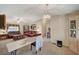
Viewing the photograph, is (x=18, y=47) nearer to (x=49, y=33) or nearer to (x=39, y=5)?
(x=49, y=33)

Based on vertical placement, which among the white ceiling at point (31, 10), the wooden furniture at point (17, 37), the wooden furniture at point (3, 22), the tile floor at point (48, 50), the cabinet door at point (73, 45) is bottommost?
the tile floor at point (48, 50)

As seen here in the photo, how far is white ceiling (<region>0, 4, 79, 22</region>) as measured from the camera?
2068 millimetres

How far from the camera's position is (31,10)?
2107 millimetres

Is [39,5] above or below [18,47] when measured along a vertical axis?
above

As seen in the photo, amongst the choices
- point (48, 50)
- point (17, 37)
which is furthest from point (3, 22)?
point (48, 50)

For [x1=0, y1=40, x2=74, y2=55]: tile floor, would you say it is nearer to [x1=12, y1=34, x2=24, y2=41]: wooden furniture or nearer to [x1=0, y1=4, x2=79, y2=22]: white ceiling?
[x1=12, y1=34, x2=24, y2=41]: wooden furniture

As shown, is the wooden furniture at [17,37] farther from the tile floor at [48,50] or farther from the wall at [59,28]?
the wall at [59,28]

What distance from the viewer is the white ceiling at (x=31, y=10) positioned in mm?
2068

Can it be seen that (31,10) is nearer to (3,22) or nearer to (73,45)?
(3,22)

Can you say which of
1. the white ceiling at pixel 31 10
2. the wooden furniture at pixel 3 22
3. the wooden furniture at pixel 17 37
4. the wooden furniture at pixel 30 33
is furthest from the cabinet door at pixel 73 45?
the wooden furniture at pixel 3 22

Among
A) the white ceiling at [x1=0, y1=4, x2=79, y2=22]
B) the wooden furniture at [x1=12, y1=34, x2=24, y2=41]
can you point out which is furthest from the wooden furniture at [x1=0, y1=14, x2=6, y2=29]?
the wooden furniture at [x1=12, y1=34, x2=24, y2=41]

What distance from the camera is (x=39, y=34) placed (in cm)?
213

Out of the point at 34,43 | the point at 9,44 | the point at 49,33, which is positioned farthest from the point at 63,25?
the point at 9,44

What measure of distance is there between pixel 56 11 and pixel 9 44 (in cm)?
93
